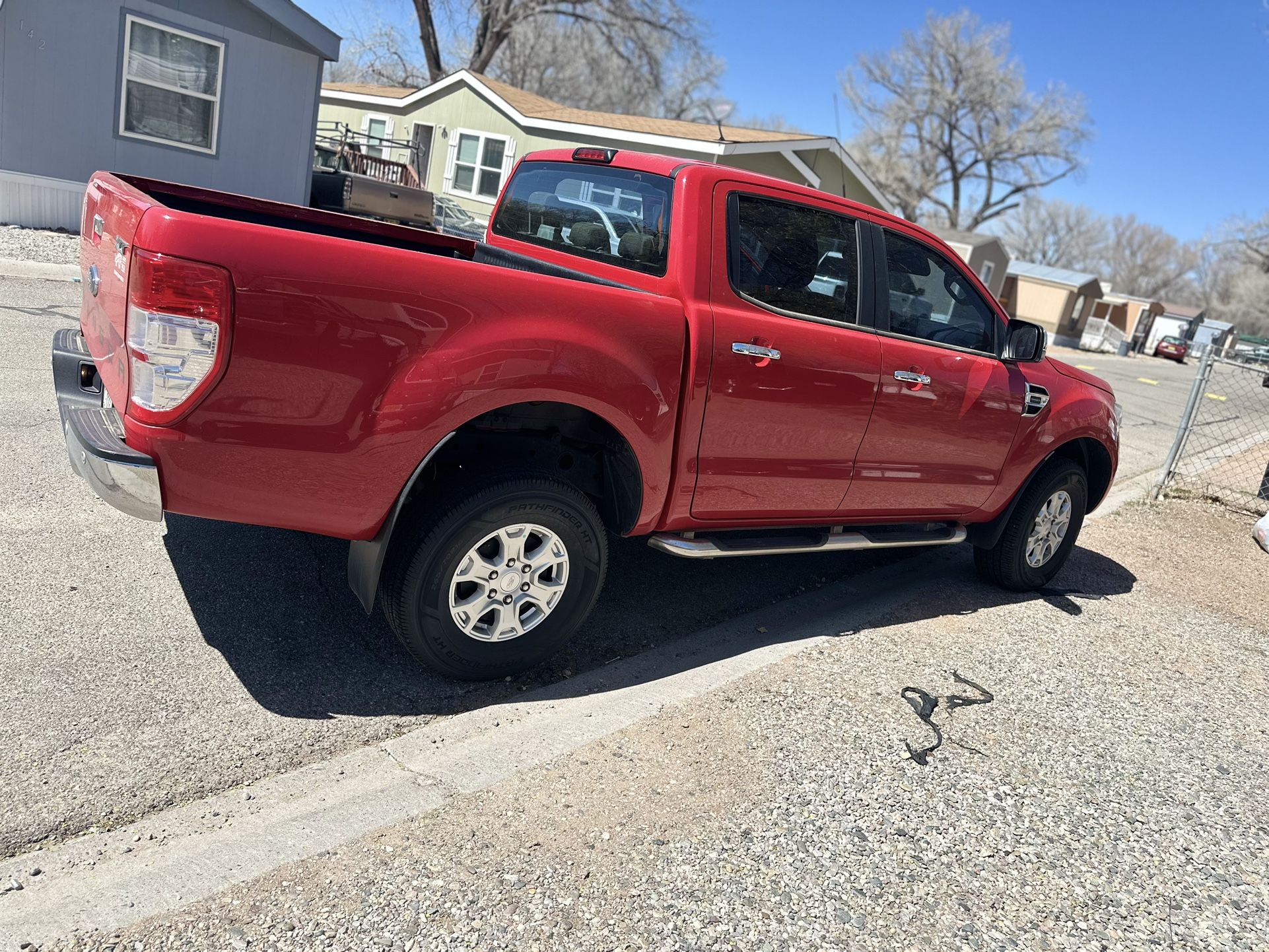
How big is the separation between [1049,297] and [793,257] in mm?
47291

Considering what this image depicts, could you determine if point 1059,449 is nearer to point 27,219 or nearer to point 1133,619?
point 1133,619

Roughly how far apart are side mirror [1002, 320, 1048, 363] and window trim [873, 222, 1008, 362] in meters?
0.05

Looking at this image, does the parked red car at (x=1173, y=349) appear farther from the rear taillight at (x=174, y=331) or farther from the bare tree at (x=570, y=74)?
the rear taillight at (x=174, y=331)

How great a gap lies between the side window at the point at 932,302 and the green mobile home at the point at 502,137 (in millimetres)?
14712

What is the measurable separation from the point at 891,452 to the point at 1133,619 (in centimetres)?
215

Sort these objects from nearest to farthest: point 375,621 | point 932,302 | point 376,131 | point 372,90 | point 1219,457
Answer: point 375,621
point 932,302
point 1219,457
point 376,131
point 372,90

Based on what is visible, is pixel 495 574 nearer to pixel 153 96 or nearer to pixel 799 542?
pixel 799 542

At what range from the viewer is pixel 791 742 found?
3.46 meters

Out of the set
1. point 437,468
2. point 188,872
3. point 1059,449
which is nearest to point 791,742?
point 437,468

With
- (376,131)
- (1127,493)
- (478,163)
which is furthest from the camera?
(376,131)

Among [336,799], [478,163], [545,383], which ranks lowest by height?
[336,799]

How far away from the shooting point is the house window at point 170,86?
488 inches

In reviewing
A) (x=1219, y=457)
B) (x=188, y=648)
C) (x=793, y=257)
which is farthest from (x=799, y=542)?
(x=1219, y=457)

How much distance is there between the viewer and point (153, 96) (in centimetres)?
1273
